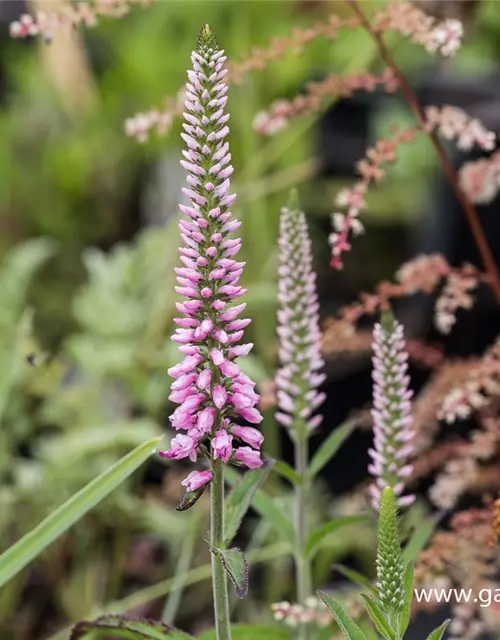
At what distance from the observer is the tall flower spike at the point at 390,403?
3.25 ft

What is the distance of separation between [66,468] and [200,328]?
1103 millimetres

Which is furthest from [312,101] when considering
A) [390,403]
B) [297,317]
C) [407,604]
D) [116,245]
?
[116,245]

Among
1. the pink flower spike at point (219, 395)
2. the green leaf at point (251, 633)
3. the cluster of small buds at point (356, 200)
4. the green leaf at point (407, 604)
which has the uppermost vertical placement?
the cluster of small buds at point (356, 200)

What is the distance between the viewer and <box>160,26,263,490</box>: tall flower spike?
79 centimetres

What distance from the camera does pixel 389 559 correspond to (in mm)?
799

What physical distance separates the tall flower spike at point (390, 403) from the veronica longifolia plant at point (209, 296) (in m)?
0.20

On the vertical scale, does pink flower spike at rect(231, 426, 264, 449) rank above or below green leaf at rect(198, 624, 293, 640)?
above

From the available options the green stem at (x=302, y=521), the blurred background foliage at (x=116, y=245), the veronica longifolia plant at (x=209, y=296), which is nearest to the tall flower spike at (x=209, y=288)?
the veronica longifolia plant at (x=209, y=296)

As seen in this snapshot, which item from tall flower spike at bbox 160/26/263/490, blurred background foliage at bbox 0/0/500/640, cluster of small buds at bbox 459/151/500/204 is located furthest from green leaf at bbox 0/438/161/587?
cluster of small buds at bbox 459/151/500/204

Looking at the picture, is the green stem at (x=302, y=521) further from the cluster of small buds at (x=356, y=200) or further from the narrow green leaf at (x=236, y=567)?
the narrow green leaf at (x=236, y=567)

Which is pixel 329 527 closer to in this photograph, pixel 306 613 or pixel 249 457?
pixel 306 613

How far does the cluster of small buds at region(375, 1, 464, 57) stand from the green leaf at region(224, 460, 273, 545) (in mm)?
512

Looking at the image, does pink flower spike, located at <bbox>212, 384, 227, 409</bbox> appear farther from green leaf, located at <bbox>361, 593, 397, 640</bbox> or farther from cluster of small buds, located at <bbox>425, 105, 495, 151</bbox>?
cluster of small buds, located at <bbox>425, 105, 495, 151</bbox>

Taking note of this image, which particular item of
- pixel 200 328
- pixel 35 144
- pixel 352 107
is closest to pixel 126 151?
pixel 35 144
